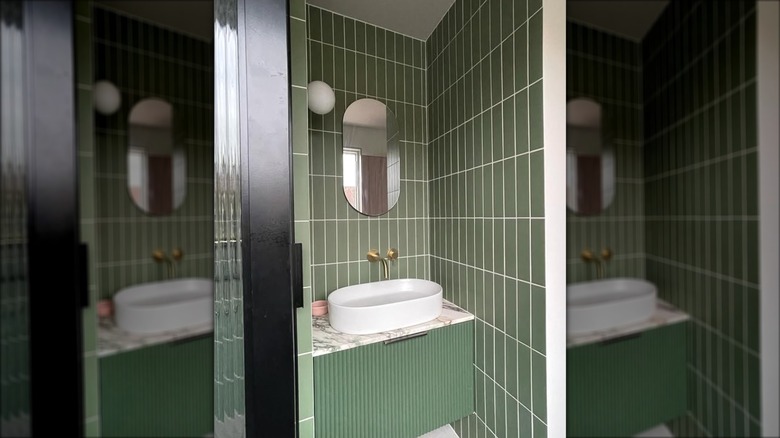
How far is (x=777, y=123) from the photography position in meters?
0.78

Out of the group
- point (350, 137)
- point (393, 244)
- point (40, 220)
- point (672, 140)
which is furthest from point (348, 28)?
point (672, 140)

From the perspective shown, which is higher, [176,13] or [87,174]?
[176,13]

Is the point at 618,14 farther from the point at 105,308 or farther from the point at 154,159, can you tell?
the point at 105,308

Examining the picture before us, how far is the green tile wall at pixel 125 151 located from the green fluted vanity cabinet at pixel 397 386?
0.68 metres

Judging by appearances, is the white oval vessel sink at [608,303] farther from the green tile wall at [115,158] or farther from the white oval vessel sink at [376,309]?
the green tile wall at [115,158]

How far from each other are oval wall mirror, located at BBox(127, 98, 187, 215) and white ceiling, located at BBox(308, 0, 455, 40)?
3.76 feet

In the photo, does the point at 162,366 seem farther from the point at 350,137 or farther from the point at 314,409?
the point at 350,137

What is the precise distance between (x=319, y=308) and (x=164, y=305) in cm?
88

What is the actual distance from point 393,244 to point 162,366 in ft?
3.26

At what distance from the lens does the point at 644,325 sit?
3.43 ft

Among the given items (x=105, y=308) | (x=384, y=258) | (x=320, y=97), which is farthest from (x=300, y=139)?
(x=384, y=258)

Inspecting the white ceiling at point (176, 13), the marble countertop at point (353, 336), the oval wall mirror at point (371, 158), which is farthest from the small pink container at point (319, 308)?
the white ceiling at point (176, 13)

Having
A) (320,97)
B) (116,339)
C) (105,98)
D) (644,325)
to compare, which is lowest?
(644,325)

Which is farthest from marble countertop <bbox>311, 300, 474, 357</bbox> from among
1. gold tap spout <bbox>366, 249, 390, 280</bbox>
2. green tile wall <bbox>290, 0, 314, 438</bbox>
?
gold tap spout <bbox>366, 249, 390, 280</bbox>
